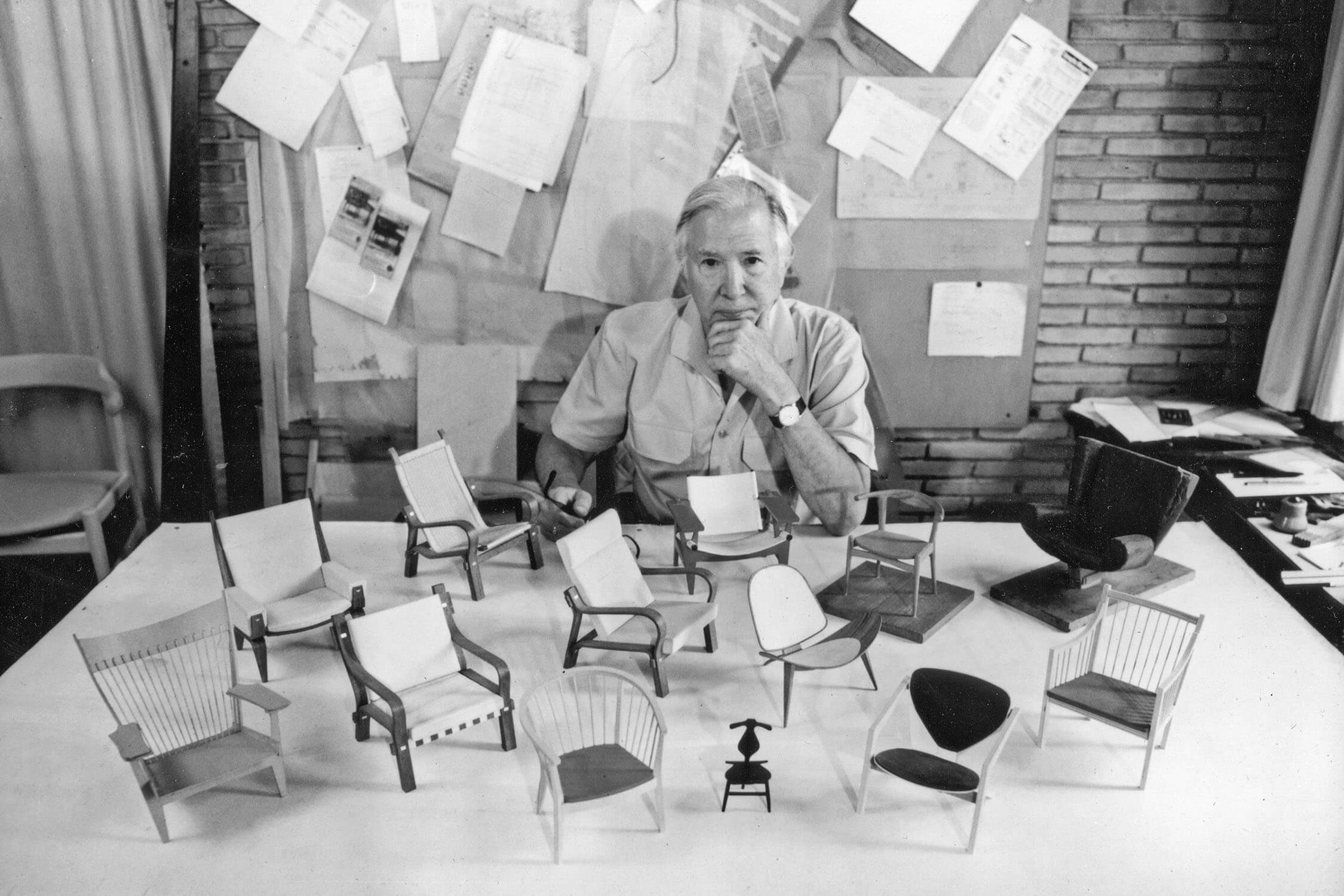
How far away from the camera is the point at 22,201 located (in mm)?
3777

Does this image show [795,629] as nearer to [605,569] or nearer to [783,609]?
[783,609]

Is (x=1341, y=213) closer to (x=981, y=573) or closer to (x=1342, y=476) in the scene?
(x=1342, y=476)

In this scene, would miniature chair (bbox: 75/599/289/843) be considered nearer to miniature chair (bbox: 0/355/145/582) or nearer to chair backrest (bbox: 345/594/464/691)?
chair backrest (bbox: 345/594/464/691)

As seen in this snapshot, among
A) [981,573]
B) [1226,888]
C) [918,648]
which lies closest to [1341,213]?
[981,573]

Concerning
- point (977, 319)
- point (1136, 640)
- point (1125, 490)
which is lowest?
point (1136, 640)

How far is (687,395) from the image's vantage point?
3.20 metres

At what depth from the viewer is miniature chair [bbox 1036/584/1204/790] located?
1.93m

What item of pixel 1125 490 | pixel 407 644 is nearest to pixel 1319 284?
pixel 1125 490

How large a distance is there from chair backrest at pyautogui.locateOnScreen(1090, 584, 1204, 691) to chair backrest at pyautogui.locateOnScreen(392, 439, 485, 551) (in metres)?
1.73

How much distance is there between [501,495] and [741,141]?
1668mm

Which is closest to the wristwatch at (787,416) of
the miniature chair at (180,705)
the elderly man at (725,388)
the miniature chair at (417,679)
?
the elderly man at (725,388)

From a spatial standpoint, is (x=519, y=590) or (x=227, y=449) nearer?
(x=519, y=590)

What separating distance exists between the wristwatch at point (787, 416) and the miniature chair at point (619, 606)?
634mm

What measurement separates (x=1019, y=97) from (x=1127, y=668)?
229cm
